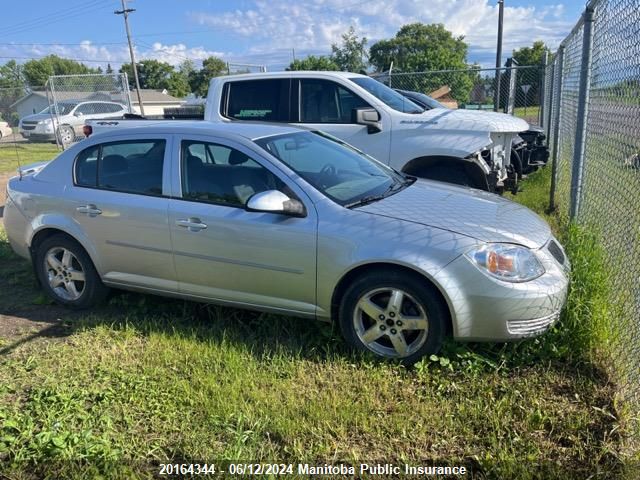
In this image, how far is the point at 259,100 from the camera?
23.1ft

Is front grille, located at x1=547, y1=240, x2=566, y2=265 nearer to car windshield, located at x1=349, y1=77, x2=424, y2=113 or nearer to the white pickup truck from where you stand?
the white pickup truck

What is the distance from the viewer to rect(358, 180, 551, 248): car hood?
11.2 ft

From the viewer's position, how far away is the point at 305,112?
6.92 m

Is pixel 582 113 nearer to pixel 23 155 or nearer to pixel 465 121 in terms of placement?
pixel 465 121

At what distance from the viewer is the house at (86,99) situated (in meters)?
19.5

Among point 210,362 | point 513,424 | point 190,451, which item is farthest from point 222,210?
point 513,424

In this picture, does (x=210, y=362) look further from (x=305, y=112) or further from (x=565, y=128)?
(x=565, y=128)

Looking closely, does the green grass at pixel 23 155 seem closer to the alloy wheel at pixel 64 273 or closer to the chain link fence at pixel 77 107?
the chain link fence at pixel 77 107

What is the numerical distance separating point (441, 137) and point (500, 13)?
18429mm

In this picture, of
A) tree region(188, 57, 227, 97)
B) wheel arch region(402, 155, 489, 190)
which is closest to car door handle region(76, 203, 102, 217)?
wheel arch region(402, 155, 489, 190)

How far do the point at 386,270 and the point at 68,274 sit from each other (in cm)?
288

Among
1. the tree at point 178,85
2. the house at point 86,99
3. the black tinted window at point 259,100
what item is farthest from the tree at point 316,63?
the black tinted window at point 259,100

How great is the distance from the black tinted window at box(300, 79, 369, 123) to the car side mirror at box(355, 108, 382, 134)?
0.61 feet

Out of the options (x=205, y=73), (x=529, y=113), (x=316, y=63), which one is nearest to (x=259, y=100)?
(x=529, y=113)
